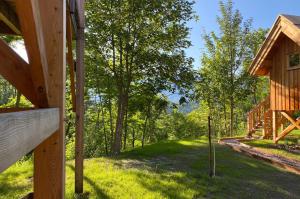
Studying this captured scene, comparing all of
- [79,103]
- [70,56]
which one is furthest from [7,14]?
[79,103]

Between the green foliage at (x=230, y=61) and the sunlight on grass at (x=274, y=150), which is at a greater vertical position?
the green foliage at (x=230, y=61)

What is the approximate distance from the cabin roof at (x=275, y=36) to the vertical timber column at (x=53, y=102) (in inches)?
502

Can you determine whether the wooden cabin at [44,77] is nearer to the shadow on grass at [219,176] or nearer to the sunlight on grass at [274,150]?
the shadow on grass at [219,176]

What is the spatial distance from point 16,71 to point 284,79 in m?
15.2

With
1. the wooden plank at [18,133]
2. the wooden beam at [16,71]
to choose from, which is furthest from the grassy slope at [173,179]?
the wooden plank at [18,133]

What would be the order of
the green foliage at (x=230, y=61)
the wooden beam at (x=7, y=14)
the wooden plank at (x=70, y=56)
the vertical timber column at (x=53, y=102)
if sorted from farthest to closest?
the green foliage at (x=230, y=61)
the wooden plank at (x=70, y=56)
the wooden beam at (x=7, y=14)
the vertical timber column at (x=53, y=102)

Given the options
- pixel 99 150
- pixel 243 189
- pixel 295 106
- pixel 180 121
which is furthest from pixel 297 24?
pixel 180 121

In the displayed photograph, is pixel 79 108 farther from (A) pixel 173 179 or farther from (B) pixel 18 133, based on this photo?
(B) pixel 18 133

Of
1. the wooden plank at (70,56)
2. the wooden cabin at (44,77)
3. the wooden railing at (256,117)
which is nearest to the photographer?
the wooden cabin at (44,77)

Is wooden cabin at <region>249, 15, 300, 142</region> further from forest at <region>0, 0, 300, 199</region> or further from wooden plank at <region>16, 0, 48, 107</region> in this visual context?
wooden plank at <region>16, 0, 48, 107</region>

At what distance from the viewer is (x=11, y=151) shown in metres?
1.11

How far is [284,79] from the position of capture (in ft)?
51.5

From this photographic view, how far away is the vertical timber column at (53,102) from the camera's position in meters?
2.46

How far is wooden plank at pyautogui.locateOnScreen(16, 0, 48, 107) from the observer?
1822mm
